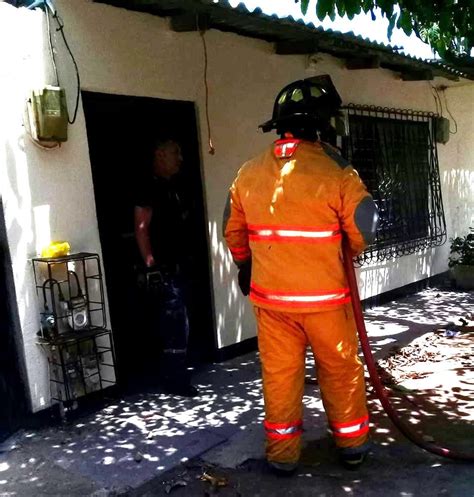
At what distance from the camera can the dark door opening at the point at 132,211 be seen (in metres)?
4.64

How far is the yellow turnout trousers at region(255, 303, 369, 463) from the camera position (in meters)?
3.04

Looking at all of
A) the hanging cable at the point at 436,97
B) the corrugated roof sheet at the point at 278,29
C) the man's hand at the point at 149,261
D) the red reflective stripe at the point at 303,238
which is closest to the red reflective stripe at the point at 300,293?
the red reflective stripe at the point at 303,238

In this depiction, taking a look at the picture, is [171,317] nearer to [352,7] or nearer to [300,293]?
[300,293]

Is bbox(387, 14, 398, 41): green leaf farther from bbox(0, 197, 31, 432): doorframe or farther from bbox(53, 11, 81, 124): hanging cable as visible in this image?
bbox(0, 197, 31, 432): doorframe

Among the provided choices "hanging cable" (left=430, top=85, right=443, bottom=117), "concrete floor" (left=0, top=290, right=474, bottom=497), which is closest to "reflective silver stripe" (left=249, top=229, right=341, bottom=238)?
"concrete floor" (left=0, top=290, right=474, bottom=497)

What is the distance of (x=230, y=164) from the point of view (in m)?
5.25

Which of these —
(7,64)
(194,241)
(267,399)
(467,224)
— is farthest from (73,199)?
(467,224)

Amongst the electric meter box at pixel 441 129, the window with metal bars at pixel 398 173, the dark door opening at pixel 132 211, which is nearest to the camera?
the dark door opening at pixel 132 211

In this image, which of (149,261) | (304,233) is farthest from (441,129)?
(304,233)

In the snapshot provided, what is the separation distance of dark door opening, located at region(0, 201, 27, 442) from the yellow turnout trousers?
171cm

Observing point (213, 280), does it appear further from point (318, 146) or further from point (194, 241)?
point (318, 146)

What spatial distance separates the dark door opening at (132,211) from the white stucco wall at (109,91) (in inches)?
4.3

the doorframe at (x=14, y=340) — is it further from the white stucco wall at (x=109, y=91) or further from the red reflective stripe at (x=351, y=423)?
the red reflective stripe at (x=351, y=423)

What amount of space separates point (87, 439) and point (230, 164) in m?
2.71
